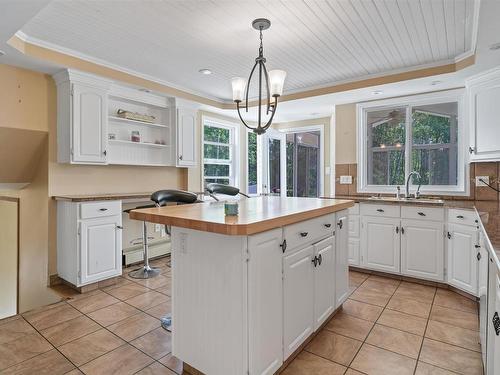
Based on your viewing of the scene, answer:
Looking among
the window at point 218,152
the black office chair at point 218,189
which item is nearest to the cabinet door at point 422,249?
the black office chair at point 218,189

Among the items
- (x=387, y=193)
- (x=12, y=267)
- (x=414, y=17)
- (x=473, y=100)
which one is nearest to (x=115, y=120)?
(x=12, y=267)

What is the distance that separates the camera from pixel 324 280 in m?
2.26

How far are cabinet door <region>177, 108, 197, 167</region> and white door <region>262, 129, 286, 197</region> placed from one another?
5.45ft

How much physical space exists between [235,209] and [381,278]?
8.90ft

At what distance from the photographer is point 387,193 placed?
13.8 ft

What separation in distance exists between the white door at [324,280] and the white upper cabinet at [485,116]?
6.74ft

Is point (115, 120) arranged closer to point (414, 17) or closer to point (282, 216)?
point (282, 216)

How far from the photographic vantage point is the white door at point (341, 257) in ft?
8.16

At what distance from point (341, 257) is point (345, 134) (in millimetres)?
2587

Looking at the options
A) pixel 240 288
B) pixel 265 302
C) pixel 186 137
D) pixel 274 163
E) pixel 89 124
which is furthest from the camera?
pixel 274 163

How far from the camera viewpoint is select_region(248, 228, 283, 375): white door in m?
1.51

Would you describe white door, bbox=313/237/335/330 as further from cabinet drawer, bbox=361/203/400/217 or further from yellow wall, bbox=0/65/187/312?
yellow wall, bbox=0/65/187/312

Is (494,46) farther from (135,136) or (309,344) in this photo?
(135,136)

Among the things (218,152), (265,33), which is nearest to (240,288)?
(265,33)
